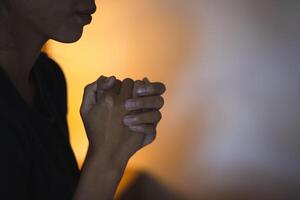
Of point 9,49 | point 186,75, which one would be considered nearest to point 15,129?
point 9,49

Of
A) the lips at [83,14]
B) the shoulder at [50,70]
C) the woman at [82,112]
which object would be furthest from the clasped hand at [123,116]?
the shoulder at [50,70]

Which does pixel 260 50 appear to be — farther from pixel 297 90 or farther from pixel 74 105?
pixel 74 105

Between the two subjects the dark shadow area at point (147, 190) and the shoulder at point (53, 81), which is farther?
the dark shadow area at point (147, 190)

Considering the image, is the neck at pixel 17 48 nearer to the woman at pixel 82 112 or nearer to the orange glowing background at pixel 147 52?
the woman at pixel 82 112

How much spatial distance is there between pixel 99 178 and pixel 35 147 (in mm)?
99

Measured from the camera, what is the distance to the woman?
20.9 inches

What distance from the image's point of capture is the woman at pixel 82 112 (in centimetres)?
53

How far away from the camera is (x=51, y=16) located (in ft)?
1.85

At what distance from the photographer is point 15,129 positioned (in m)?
0.50

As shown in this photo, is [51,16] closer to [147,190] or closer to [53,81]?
[53,81]

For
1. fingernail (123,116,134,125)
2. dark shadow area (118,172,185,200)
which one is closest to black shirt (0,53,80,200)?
fingernail (123,116,134,125)

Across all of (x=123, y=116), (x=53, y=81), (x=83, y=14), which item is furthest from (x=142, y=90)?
(x=53, y=81)

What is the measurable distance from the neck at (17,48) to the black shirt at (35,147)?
48mm

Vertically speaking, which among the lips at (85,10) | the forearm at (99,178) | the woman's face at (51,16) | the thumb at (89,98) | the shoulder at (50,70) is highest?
the lips at (85,10)
